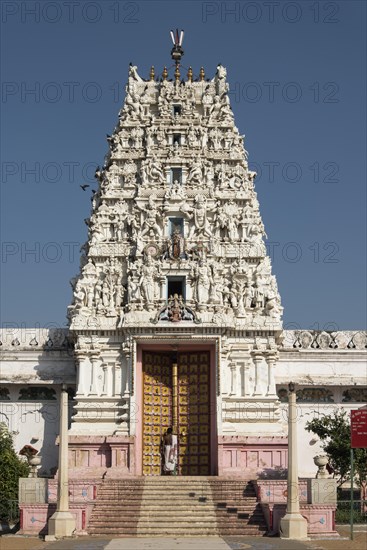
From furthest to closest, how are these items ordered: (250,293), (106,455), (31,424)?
(31,424)
(250,293)
(106,455)

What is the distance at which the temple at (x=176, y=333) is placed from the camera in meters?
34.3

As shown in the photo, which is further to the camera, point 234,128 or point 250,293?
point 234,128

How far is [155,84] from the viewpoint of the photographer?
1594 inches

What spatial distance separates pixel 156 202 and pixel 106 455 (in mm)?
10753

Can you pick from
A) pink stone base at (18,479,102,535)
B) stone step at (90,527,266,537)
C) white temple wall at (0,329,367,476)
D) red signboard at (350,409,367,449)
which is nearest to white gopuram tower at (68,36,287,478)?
white temple wall at (0,329,367,476)

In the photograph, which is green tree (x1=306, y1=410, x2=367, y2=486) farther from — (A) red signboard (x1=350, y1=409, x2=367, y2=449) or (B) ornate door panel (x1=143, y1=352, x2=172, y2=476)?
(B) ornate door panel (x1=143, y1=352, x2=172, y2=476)

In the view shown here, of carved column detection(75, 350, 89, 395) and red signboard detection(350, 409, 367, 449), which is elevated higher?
carved column detection(75, 350, 89, 395)

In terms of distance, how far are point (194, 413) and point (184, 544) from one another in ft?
34.6

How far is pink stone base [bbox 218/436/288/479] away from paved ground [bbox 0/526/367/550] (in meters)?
6.14

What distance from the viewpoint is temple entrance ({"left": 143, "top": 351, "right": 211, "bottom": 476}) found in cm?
3478

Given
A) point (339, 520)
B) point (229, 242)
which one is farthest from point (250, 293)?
point (339, 520)

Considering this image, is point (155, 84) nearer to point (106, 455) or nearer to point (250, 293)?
point (250, 293)

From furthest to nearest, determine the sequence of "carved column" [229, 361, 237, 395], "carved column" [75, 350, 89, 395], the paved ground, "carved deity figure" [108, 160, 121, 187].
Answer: "carved deity figure" [108, 160, 121, 187] < "carved column" [75, 350, 89, 395] < "carved column" [229, 361, 237, 395] < the paved ground

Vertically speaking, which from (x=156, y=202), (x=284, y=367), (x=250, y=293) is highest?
(x=156, y=202)
